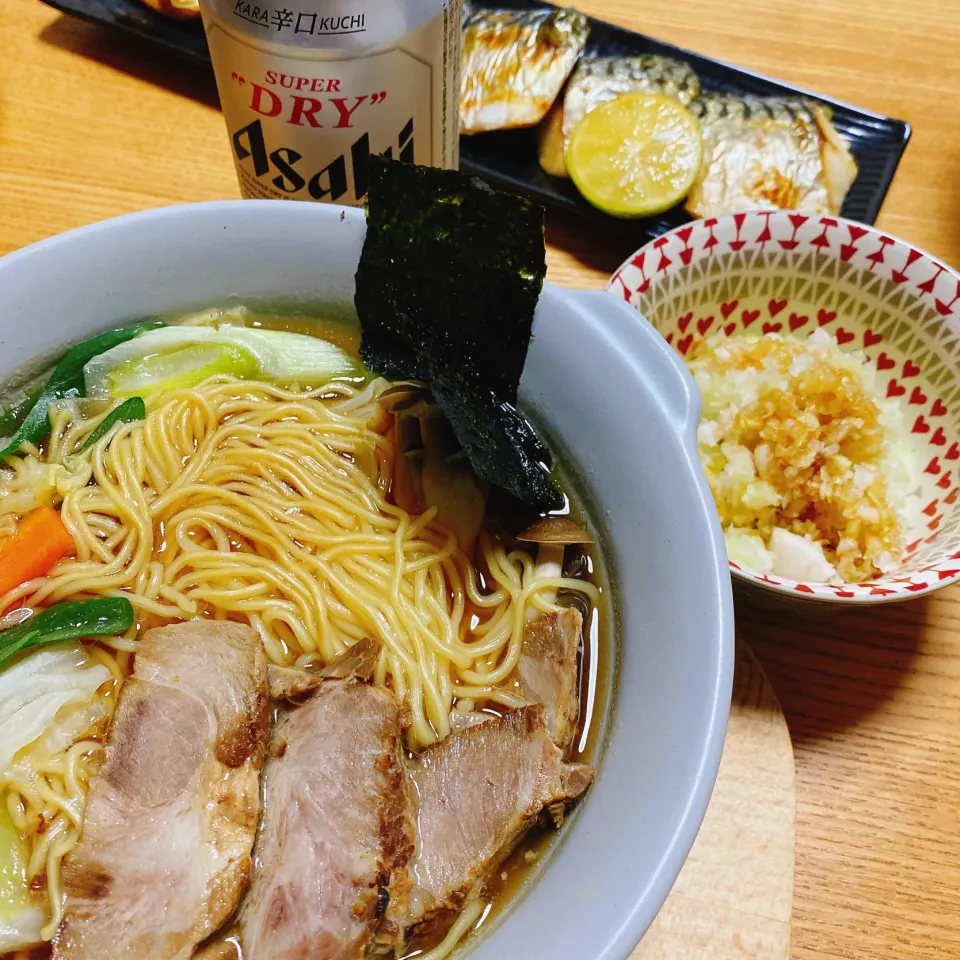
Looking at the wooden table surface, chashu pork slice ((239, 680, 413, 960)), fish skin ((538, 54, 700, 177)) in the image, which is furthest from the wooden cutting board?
fish skin ((538, 54, 700, 177))

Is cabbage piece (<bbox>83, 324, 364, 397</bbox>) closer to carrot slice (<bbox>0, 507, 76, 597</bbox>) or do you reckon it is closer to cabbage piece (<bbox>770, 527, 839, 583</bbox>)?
carrot slice (<bbox>0, 507, 76, 597</bbox>)

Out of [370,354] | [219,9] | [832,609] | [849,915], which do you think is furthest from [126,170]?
[849,915]

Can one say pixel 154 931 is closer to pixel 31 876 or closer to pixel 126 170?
pixel 31 876

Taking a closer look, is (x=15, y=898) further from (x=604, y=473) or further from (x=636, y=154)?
(x=636, y=154)

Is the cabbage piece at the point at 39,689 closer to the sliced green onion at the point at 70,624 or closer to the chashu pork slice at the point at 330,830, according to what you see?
the sliced green onion at the point at 70,624

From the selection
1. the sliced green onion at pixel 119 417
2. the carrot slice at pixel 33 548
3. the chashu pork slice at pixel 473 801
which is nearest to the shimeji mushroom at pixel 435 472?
the chashu pork slice at pixel 473 801

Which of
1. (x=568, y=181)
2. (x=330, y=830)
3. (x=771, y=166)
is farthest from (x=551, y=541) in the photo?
(x=771, y=166)
